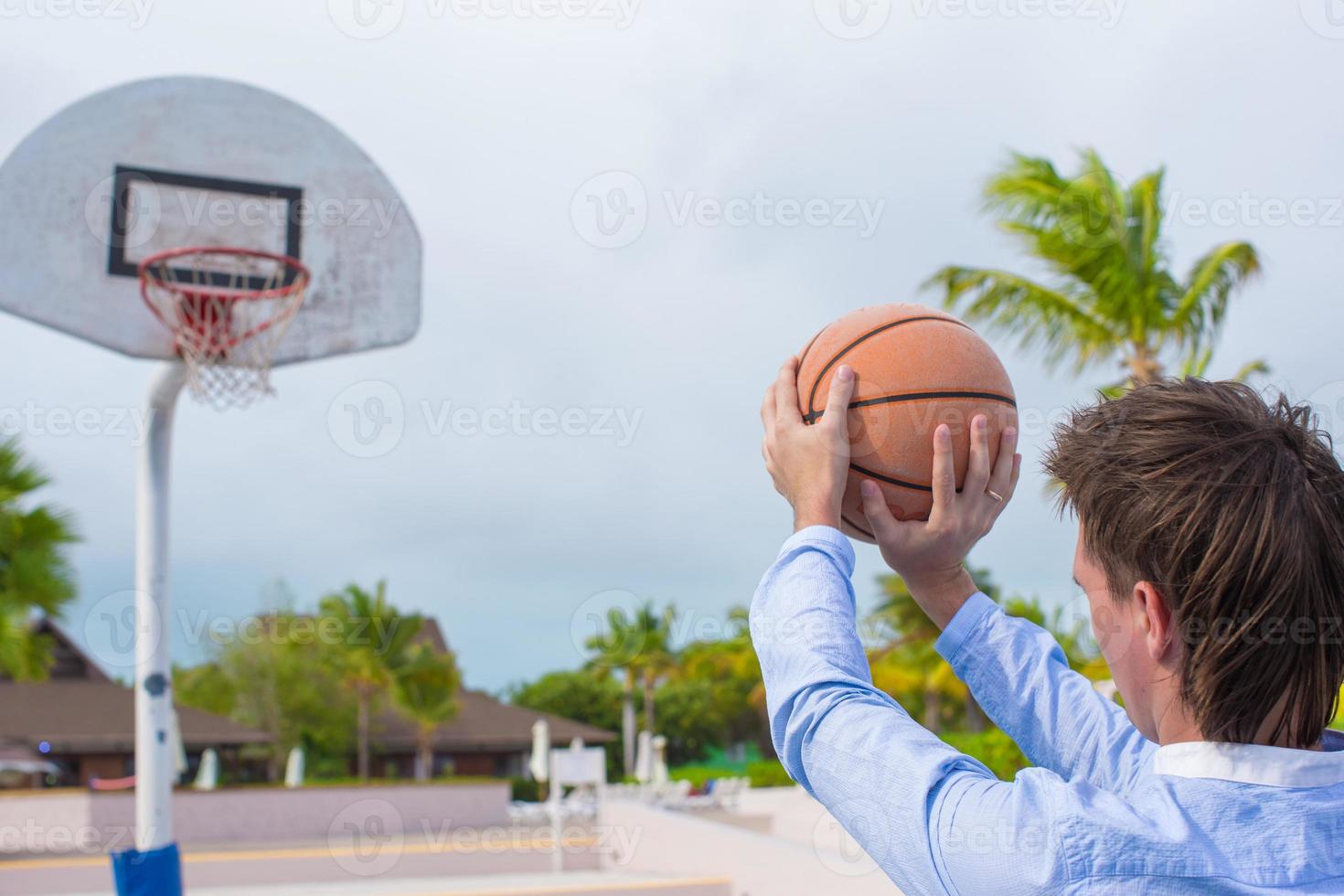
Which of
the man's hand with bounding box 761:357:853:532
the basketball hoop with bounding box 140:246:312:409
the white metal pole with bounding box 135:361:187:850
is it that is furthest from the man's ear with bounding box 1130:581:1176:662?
the basketball hoop with bounding box 140:246:312:409

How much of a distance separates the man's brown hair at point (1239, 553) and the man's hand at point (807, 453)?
0.29m

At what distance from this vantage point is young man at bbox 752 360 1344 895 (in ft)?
3.35

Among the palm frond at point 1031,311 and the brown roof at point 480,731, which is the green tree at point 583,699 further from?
the palm frond at point 1031,311

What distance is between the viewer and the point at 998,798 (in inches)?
40.9

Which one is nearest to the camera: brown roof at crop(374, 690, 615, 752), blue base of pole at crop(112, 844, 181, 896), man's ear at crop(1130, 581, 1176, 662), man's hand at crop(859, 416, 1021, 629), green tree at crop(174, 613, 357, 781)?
man's ear at crop(1130, 581, 1176, 662)

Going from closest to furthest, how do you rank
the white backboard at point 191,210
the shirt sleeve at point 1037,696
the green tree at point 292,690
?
the shirt sleeve at point 1037,696, the white backboard at point 191,210, the green tree at point 292,690

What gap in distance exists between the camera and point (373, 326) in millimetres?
8523

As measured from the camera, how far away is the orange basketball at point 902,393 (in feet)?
5.14

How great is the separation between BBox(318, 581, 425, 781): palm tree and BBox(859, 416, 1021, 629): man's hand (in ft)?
119

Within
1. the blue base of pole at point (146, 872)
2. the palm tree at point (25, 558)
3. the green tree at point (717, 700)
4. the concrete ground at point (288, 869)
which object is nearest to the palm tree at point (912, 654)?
the green tree at point (717, 700)

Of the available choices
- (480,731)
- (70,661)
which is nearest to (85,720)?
(70,661)

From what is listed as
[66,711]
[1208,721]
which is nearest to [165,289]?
[1208,721]

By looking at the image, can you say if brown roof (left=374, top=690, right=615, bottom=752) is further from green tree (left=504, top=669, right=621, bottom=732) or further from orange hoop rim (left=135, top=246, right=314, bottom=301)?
orange hoop rim (left=135, top=246, right=314, bottom=301)

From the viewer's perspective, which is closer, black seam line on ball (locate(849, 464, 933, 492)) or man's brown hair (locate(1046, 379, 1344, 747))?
man's brown hair (locate(1046, 379, 1344, 747))
